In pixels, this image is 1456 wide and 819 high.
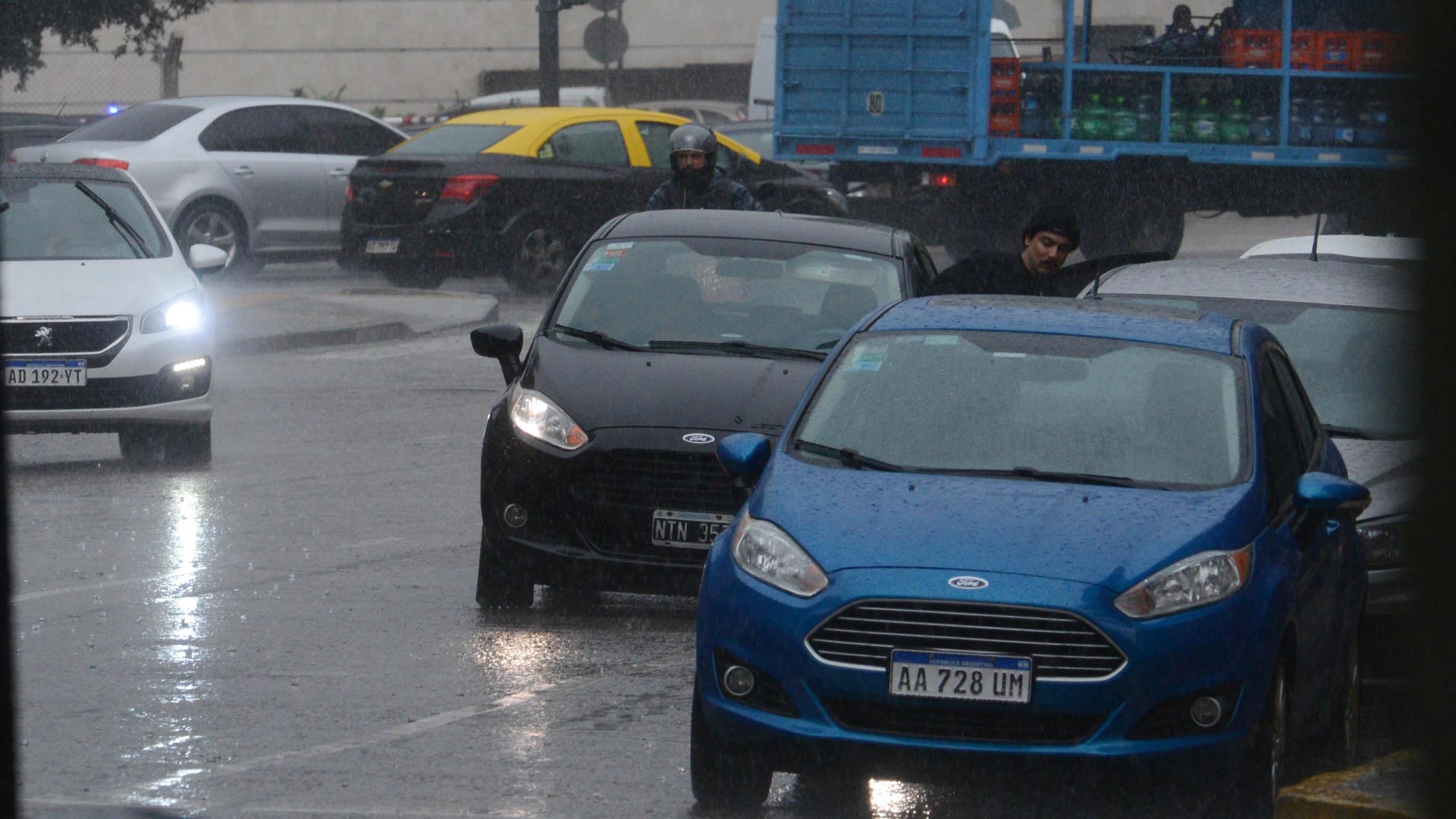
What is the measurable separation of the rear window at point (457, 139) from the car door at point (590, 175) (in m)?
0.48

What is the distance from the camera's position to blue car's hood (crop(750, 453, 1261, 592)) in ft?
15.0

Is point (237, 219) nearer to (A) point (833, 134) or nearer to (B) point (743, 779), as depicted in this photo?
(A) point (833, 134)

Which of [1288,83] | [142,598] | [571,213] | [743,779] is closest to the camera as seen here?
[743,779]

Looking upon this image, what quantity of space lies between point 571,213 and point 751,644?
1501 cm

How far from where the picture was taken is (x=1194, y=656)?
4457mm

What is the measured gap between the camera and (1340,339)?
24.8ft

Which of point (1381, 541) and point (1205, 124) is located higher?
point (1205, 124)

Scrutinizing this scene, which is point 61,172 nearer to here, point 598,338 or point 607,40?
point 598,338

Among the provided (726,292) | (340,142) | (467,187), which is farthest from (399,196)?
(726,292)

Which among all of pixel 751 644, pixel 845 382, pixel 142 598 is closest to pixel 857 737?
pixel 751 644

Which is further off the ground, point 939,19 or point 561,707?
point 939,19

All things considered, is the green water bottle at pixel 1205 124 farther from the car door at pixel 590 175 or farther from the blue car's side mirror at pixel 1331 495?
the blue car's side mirror at pixel 1331 495

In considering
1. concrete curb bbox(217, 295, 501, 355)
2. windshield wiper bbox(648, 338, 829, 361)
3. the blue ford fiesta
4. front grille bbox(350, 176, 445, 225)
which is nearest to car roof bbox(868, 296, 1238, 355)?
the blue ford fiesta

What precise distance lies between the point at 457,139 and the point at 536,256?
1.40 metres
